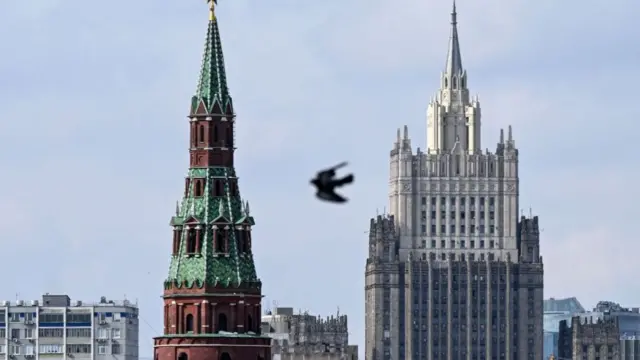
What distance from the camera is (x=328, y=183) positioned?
461 feet

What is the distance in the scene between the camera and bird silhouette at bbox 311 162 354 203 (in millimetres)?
139875

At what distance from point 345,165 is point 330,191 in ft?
5.19

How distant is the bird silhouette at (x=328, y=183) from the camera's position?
139875mm

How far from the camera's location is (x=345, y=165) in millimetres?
141500

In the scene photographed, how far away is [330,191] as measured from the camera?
14050 cm
